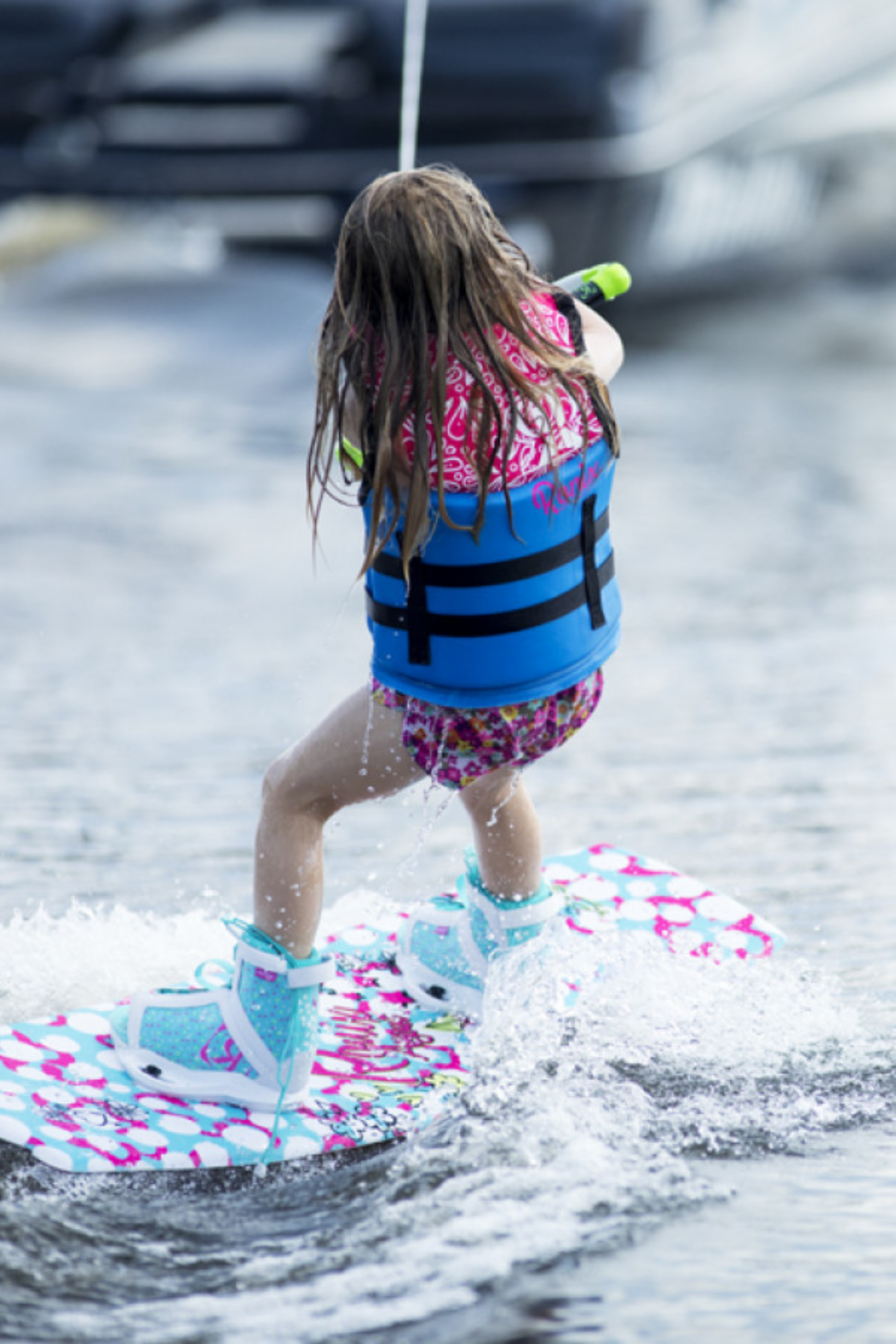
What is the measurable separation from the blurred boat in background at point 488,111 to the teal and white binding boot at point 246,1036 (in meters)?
4.26

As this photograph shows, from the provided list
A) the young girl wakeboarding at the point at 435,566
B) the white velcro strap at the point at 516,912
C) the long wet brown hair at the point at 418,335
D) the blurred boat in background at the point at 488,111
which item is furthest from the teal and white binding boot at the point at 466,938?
the blurred boat in background at the point at 488,111

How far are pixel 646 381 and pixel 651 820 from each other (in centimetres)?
362

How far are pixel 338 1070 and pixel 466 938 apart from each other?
286 mm

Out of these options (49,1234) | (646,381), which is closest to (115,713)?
(49,1234)

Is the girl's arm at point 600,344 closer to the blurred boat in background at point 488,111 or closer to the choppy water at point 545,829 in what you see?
the choppy water at point 545,829

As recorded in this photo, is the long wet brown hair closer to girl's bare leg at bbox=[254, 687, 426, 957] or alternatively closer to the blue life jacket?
the blue life jacket

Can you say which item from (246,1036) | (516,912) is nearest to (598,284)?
(516,912)

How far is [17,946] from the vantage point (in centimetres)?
268

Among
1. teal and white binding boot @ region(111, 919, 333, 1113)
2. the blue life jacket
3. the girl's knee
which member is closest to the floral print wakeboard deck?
teal and white binding boot @ region(111, 919, 333, 1113)

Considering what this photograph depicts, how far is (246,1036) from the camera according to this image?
232cm

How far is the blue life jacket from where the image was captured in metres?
2.15

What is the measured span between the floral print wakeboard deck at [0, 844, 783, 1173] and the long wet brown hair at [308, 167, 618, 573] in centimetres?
71

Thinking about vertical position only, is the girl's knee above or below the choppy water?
above

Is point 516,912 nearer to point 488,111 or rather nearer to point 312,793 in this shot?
point 312,793
